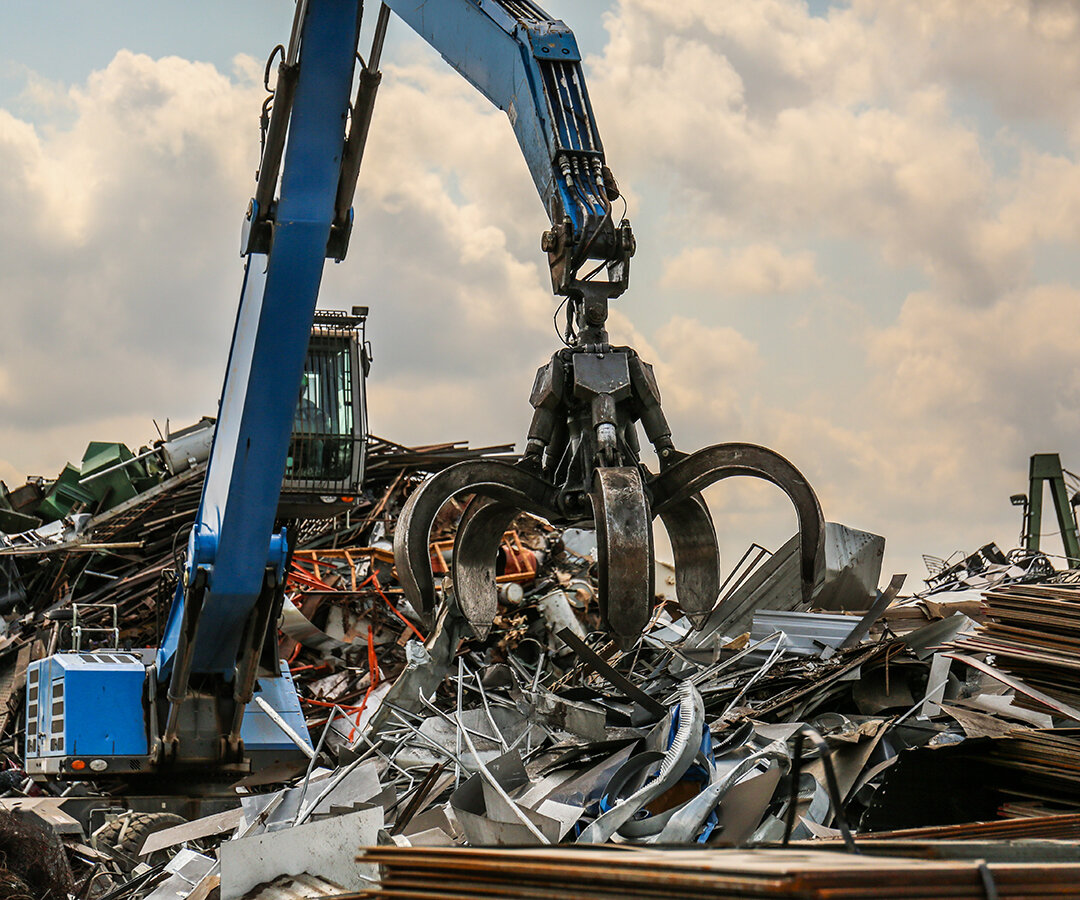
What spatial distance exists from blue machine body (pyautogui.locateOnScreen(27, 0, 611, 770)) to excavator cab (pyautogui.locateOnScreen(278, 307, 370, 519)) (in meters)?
0.64

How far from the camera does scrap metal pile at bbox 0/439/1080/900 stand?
2.88 m

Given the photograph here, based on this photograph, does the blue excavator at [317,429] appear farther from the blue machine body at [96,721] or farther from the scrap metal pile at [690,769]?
the scrap metal pile at [690,769]

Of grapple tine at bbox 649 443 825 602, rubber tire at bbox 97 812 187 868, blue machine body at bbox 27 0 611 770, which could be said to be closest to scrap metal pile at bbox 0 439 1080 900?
rubber tire at bbox 97 812 187 868

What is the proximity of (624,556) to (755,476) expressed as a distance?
0.86m

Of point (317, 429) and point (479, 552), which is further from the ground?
point (317, 429)

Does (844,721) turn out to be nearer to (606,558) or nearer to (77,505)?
(606,558)

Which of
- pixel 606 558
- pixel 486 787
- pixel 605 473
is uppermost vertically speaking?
pixel 605 473

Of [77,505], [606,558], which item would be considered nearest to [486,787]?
[606,558]

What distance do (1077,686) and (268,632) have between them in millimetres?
5198

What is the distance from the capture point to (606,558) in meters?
3.61

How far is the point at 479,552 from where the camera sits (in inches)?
185

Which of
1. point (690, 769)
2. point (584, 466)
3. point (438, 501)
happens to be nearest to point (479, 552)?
point (438, 501)

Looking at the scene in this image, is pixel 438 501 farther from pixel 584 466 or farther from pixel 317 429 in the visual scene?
pixel 317 429

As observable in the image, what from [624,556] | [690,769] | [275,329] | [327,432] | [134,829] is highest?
[275,329]
